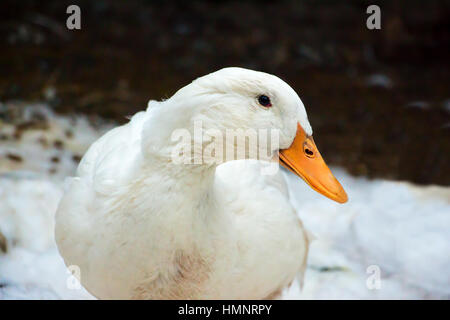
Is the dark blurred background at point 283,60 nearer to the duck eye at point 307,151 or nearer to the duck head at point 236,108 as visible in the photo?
the duck eye at point 307,151

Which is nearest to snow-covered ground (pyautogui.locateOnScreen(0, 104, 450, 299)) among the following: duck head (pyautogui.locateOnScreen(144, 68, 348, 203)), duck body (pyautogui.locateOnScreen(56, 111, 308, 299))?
duck body (pyautogui.locateOnScreen(56, 111, 308, 299))

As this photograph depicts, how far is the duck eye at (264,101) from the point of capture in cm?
176

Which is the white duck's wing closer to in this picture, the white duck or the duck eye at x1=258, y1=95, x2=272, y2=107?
the white duck

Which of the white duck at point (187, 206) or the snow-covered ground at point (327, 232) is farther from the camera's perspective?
the snow-covered ground at point (327, 232)

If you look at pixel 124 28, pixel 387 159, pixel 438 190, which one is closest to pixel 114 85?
pixel 124 28

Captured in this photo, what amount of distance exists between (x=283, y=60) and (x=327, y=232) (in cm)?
229

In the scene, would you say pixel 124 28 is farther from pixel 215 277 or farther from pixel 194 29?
pixel 215 277

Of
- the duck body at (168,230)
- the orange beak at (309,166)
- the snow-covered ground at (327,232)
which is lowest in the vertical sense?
the snow-covered ground at (327,232)

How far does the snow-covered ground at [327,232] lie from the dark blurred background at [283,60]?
0.46m

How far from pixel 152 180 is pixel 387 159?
9.13 ft

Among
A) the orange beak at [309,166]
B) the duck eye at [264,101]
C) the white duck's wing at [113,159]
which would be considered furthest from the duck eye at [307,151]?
the white duck's wing at [113,159]

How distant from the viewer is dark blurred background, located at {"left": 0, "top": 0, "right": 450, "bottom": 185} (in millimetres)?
4430

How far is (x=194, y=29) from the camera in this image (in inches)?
222

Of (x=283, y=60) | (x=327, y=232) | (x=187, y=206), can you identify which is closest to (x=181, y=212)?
(x=187, y=206)
